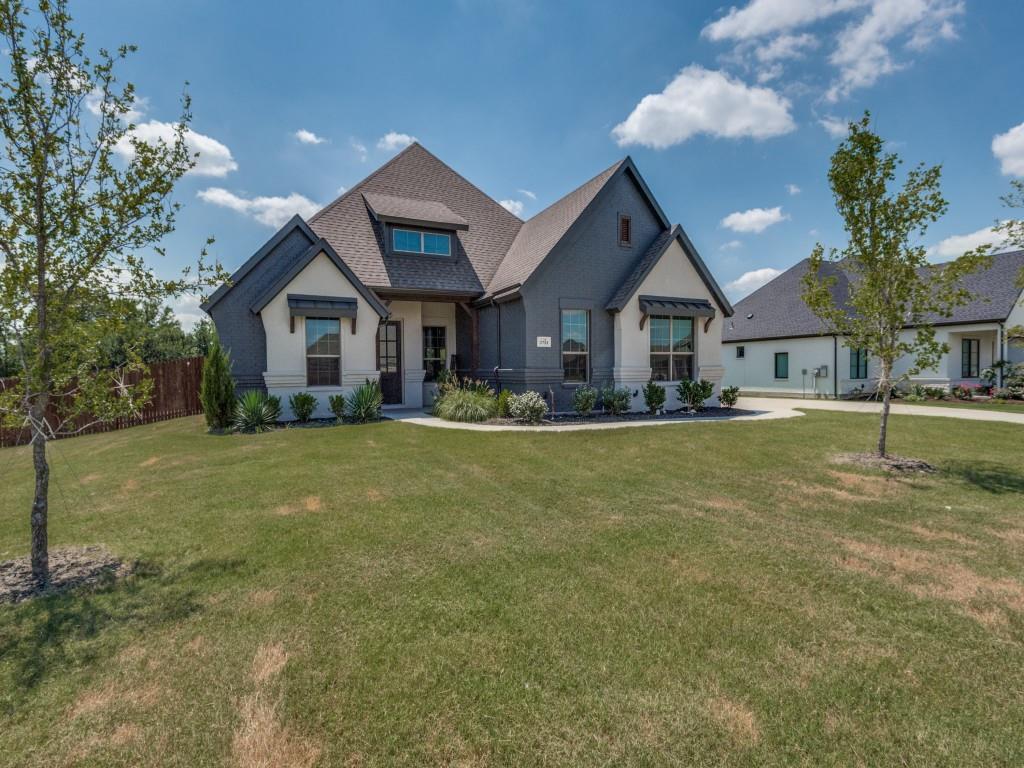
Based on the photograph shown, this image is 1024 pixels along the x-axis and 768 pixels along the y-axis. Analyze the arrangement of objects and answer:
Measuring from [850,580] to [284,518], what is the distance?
17.4ft

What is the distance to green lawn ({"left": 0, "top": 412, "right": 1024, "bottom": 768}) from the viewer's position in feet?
7.13

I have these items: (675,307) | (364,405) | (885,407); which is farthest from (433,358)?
(885,407)

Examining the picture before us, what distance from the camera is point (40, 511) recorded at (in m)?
3.91

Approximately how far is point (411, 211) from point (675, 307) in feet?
30.7

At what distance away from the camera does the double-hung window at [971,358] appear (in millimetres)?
21470

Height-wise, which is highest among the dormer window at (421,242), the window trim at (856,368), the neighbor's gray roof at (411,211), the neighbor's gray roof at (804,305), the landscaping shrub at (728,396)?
the neighbor's gray roof at (411,211)

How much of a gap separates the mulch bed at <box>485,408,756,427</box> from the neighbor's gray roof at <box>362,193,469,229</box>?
760 cm

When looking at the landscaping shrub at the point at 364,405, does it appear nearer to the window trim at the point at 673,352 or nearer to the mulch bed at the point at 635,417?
the mulch bed at the point at 635,417

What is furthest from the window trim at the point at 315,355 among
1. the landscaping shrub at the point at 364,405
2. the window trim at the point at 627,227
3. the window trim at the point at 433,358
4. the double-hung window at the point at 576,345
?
the window trim at the point at 627,227

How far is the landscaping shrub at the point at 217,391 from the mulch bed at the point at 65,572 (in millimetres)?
7876

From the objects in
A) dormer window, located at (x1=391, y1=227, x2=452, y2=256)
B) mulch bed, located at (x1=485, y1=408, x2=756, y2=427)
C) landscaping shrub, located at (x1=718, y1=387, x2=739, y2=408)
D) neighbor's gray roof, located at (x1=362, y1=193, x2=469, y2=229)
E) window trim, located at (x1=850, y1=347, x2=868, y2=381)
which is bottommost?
mulch bed, located at (x1=485, y1=408, x2=756, y2=427)

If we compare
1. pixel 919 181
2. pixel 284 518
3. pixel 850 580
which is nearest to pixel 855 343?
pixel 919 181

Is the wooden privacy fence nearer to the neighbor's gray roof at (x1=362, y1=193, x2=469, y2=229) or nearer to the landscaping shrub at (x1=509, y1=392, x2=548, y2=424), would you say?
the neighbor's gray roof at (x1=362, y1=193, x2=469, y2=229)

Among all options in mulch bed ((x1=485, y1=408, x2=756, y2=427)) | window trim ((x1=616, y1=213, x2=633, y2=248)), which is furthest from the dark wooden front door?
window trim ((x1=616, y1=213, x2=633, y2=248))
